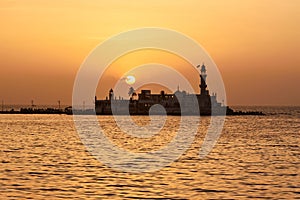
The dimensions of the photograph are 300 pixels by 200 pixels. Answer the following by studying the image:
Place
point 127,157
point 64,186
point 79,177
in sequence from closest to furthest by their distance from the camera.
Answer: point 64,186 < point 79,177 < point 127,157

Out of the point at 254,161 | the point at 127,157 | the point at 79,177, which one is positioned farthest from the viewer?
the point at 127,157

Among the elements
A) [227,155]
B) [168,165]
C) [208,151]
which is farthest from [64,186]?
[208,151]

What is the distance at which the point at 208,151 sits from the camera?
69.1 m

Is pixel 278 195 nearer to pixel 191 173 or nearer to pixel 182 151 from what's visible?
pixel 191 173

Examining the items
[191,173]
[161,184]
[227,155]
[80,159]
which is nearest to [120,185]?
[161,184]

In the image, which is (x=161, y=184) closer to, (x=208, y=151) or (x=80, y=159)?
(x=80, y=159)

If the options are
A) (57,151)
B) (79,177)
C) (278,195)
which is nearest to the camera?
(278,195)

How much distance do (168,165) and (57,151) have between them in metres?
18.1

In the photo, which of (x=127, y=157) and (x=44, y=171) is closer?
(x=44, y=171)

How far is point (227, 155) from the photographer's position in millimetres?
63344

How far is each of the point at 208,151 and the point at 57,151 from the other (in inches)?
606

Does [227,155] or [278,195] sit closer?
[278,195]

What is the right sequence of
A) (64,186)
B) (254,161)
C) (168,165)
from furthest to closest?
(254,161) < (168,165) < (64,186)

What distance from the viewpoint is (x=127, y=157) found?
198 feet
